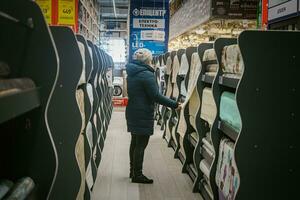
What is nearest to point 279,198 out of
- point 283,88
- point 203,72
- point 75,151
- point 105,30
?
point 283,88

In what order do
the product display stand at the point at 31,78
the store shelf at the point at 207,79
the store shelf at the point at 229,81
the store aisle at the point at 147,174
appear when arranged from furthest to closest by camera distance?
the store aisle at the point at 147,174
the store shelf at the point at 207,79
the store shelf at the point at 229,81
the product display stand at the point at 31,78

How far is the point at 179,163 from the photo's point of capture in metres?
6.82

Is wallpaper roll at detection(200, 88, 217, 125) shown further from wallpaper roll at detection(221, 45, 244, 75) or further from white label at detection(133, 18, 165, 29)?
white label at detection(133, 18, 165, 29)

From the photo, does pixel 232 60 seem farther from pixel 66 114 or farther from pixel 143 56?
pixel 143 56

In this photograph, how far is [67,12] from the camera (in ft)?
30.5

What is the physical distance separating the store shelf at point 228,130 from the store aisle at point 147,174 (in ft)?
4.04

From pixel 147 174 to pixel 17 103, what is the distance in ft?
15.1

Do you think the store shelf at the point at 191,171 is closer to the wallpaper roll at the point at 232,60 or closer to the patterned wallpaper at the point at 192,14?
the wallpaper roll at the point at 232,60

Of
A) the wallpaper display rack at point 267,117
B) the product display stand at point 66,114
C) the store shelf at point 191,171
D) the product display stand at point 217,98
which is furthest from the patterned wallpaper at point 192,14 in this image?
the product display stand at point 66,114

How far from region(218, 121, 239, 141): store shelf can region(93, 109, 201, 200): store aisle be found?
1.23 metres

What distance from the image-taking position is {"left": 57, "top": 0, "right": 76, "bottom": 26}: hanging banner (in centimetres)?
930

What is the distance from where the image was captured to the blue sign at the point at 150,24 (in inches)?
539

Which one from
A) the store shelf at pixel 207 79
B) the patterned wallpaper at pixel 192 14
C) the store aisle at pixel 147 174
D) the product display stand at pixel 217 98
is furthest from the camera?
the patterned wallpaper at pixel 192 14

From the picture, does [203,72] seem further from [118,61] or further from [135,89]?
[118,61]
